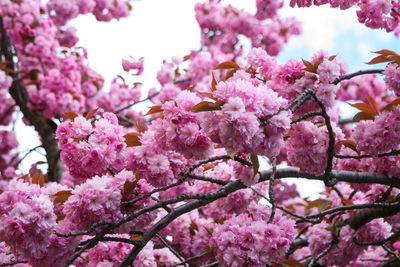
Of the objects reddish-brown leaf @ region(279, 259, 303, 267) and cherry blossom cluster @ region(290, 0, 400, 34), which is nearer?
reddish-brown leaf @ region(279, 259, 303, 267)

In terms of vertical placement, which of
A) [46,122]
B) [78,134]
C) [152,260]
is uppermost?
[46,122]

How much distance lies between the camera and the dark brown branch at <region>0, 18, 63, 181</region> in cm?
497

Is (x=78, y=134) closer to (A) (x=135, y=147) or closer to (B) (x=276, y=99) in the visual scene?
(A) (x=135, y=147)

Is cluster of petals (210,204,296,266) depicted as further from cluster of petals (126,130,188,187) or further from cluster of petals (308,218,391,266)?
cluster of petals (308,218,391,266)

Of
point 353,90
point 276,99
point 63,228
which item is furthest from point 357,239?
point 353,90

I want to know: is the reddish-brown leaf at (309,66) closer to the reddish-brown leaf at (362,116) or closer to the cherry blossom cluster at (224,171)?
the cherry blossom cluster at (224,171)

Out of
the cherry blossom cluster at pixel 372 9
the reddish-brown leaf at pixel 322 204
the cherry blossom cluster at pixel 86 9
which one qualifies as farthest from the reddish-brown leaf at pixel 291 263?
the cherry blossom cluster at pixel 86 9

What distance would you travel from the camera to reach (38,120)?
5418mm

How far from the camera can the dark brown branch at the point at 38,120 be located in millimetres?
4969

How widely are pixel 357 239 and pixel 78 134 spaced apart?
184 cm

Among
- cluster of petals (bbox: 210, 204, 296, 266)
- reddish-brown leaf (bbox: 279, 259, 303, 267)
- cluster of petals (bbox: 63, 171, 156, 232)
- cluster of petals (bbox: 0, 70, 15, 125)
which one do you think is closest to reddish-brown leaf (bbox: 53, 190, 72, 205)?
cluster of petals (bbox: 63, 171, 156, 232)

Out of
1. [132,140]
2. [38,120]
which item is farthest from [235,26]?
[132,140]

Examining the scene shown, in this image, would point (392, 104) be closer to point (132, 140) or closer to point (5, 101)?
point (132, 140)

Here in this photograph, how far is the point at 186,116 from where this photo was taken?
5.80 feet
